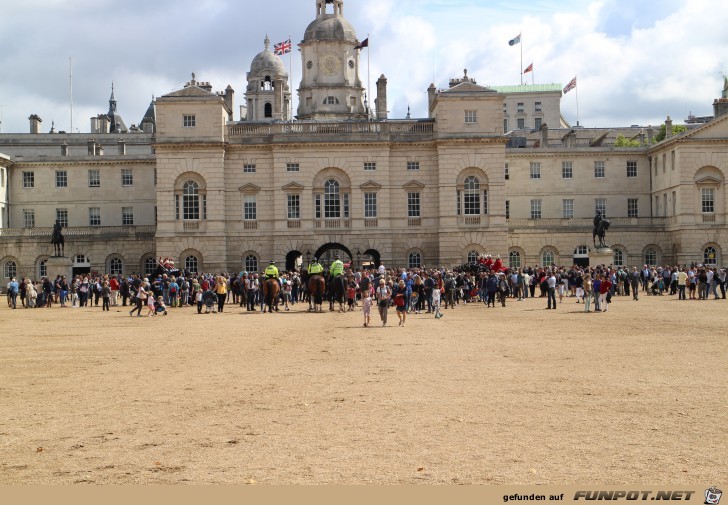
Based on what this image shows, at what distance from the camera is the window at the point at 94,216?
71.4 meters

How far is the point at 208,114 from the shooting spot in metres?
61.8

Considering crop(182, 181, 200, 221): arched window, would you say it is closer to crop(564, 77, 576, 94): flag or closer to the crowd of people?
the crowd of people

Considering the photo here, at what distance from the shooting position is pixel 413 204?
63.2 meters

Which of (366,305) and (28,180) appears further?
(28,180)

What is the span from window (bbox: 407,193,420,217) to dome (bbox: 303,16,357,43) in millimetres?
17608

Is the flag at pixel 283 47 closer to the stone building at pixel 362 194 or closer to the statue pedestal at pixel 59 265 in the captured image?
the stone building at pixel 362 194

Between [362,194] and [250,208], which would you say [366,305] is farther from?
[250,208]

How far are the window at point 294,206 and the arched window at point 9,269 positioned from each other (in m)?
20.4

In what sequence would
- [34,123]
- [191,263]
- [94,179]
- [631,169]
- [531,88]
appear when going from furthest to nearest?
[531,88] < [34,123] < [631,169] < [94,179] < [191,263]

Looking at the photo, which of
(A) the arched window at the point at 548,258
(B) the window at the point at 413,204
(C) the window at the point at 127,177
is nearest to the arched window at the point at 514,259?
(A) the arched window at the point at 548,258

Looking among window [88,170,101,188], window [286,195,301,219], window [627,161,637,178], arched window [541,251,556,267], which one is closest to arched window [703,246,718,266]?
window [627,161,637,178]

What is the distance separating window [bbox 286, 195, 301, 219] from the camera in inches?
2474

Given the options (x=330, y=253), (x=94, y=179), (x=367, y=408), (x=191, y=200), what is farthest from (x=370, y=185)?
(x=367, y=408)

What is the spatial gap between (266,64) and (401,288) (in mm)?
81087
